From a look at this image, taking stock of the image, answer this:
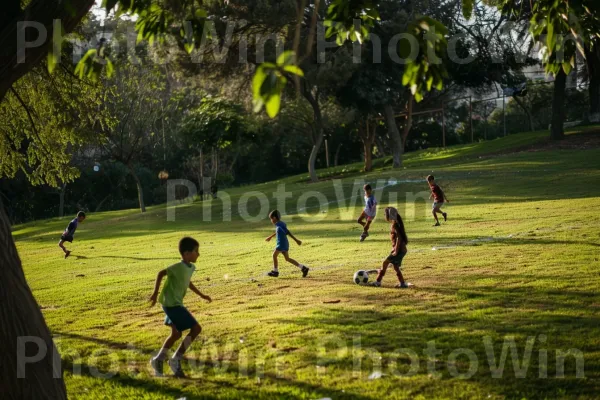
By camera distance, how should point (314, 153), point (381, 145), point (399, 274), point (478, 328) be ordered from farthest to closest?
point (381, 145) < point (314, 153) < point (399, 274) < point (478, 328)

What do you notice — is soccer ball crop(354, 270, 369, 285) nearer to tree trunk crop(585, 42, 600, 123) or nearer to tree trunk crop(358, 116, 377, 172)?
tree trunk crop(585, 42, 600, 123)

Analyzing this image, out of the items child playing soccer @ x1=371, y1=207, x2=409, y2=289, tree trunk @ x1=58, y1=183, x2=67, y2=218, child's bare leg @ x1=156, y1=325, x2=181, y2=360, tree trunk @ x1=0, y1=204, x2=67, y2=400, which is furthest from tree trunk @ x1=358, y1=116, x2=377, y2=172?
tree trunk @ x1=0, y1=204, x2=67, y2=400

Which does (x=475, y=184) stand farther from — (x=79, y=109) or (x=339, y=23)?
(x=339, y=23)

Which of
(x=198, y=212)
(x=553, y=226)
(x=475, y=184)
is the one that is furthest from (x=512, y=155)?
(x=553, y=226)

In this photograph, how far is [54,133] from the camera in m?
21.1

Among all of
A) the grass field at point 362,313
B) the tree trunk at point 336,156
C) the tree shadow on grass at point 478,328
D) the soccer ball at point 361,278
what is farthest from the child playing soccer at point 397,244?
the tree trunk at point 336,156

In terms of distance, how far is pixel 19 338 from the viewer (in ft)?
28.3

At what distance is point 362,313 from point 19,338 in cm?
A: 544

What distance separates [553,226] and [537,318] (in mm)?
11229

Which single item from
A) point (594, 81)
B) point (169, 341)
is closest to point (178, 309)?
point (169, 341)

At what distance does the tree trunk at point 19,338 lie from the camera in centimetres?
858

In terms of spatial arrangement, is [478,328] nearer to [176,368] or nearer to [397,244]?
[397,244]

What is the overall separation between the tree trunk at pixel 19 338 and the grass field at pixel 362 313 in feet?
3.63

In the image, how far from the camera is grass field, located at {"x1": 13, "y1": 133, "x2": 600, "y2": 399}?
9.17 m
